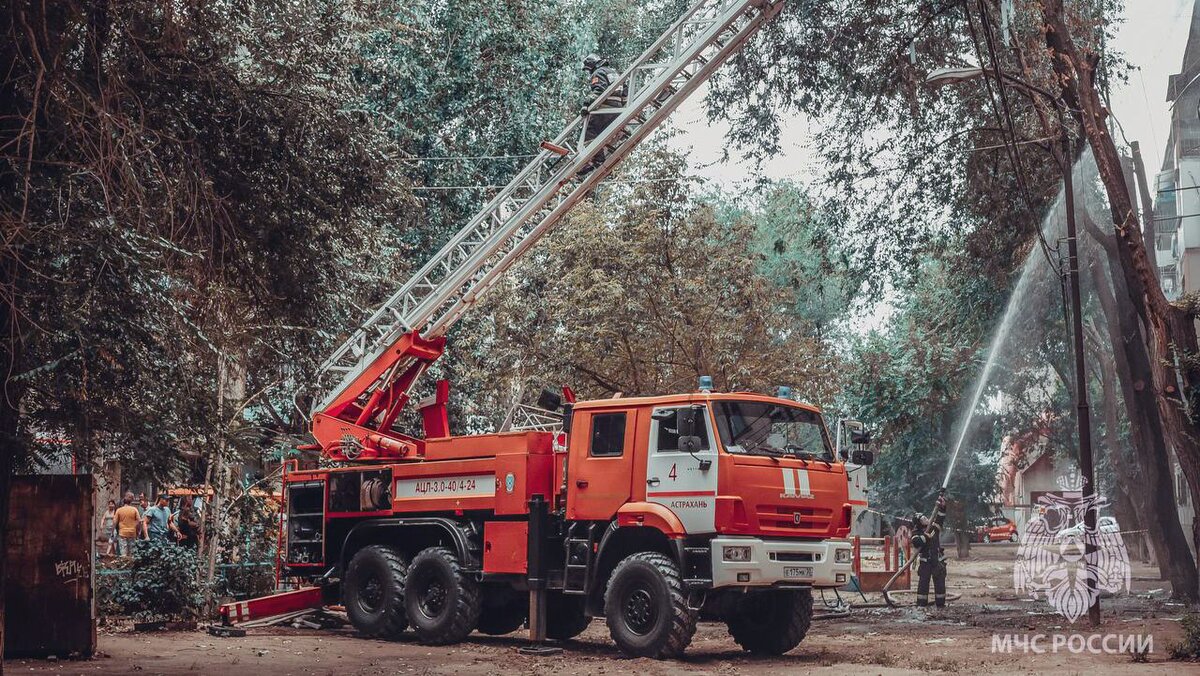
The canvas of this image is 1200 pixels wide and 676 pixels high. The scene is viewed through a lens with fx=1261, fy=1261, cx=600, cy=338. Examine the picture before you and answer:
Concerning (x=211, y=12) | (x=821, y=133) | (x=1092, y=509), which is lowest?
(x=1092, y=509)

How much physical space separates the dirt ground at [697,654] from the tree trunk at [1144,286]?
2698mm

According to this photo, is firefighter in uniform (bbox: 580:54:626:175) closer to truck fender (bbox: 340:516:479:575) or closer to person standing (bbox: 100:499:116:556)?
truck fender (bbox: 340:516:479:575)

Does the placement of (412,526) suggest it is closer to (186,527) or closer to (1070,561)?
Result: (186,527)

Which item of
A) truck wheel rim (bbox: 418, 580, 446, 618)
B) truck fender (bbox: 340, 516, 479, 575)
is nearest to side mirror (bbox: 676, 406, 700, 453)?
truck fender (bbox: 340, 516, 479, 575)

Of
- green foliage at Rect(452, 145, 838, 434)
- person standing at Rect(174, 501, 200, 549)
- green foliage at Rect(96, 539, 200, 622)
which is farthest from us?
green foliage at Rect(452, 145, 838, 434)

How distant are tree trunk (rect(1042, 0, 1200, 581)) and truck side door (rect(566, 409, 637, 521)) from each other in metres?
7.16

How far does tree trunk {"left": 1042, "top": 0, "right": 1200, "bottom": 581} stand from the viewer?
53.4 ft

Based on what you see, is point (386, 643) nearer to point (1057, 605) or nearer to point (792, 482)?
point (792, 482)

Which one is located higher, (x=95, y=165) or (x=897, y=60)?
(x=897, y=60)

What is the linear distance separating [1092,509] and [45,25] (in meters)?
14.6

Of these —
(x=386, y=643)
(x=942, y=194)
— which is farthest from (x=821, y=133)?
(x=386, y=643)

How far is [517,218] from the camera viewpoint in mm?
17578

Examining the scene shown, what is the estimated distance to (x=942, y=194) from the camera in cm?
2225

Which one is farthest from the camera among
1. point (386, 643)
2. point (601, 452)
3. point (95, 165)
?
point (386, 643)
